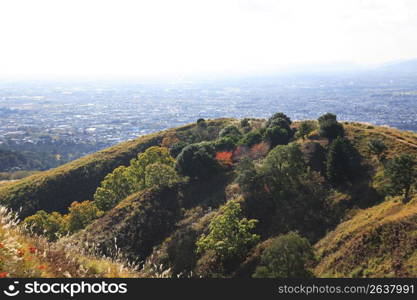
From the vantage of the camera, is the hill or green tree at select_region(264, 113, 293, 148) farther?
green tree at select_region(264, 113, 293, 148)

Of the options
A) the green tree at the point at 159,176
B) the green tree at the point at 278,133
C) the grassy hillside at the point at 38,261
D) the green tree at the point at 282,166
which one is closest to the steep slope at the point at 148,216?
the green tree at the point at 159,176

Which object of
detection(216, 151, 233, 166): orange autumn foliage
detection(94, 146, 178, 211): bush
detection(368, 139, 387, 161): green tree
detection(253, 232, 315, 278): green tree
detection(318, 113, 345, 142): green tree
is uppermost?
detection(318, 113, 345, 142): green tree

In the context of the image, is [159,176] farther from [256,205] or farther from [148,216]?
[256,205]

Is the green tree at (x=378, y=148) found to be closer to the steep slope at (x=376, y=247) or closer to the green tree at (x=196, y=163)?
the steep slope at (x=376, y=247)

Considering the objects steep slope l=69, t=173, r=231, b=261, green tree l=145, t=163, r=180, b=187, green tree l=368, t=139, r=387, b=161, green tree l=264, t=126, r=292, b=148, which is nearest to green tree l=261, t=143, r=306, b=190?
steep slope l=69, t=173, r=231, b=261

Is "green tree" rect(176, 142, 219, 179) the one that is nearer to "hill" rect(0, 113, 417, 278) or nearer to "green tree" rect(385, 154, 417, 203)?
"hill" rect(0, 113, 417, 278)
